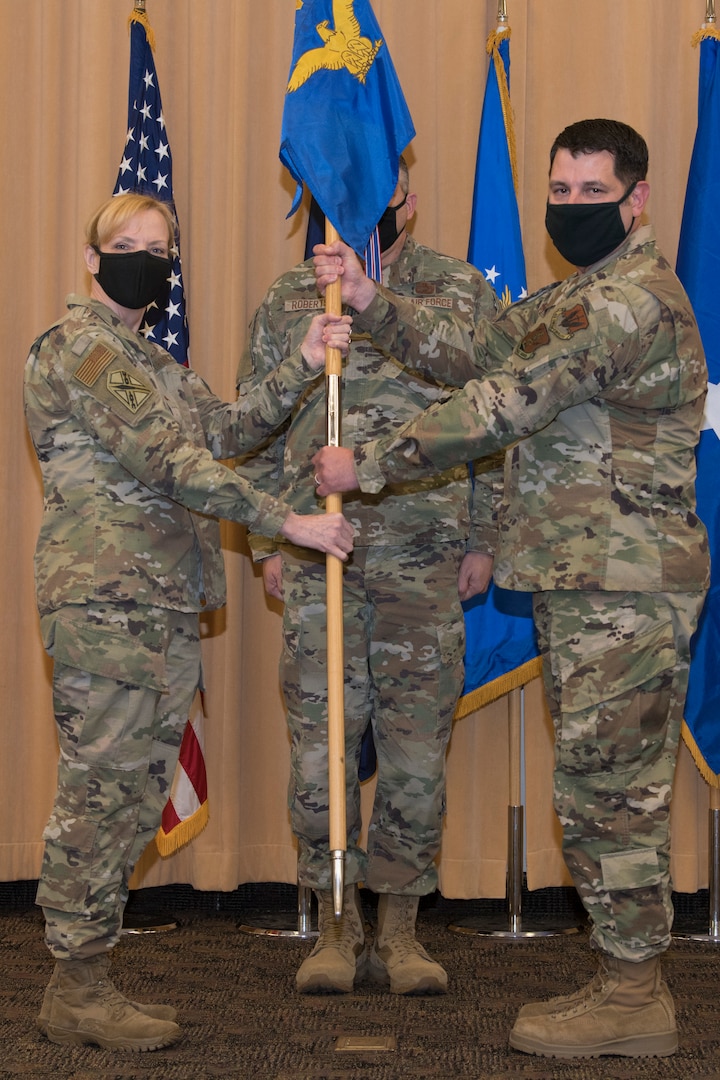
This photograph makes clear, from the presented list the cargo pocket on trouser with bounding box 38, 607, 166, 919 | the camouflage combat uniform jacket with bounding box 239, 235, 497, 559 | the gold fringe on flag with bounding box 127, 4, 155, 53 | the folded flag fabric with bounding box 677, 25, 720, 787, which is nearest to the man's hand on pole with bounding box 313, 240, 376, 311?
the camouflage combat uniform jacket with bounding box 239, 235, 497, 559

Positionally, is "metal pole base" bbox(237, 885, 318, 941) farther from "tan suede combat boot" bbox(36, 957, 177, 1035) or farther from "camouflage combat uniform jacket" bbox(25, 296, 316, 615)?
"camouflage combat uniform jacket" bbox(25, 296, 316, 615)

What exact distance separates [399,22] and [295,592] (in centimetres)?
215

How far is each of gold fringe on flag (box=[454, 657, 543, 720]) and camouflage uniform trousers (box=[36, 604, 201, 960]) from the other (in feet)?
4.33

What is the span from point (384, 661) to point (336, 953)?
2.58ft

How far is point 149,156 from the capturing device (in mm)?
3971

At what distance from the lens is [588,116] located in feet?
13.5

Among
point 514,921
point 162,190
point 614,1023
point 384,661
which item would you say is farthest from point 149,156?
point 614,1023

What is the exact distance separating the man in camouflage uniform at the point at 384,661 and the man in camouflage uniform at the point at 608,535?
0.50 m

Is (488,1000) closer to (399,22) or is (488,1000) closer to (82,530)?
(82,530)

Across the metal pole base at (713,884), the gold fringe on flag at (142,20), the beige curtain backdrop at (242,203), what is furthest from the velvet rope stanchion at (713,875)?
the gold fringe on flag at (142,20)

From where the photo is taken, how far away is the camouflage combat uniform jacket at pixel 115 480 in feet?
8.93

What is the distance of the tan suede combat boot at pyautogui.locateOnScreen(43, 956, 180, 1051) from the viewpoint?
8.79ft

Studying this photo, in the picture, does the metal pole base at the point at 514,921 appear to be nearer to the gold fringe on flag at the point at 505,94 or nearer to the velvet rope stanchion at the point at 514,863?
the velvet rope stanchion at the point at 514,863

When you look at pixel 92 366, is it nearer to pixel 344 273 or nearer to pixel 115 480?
pixel 115 480
